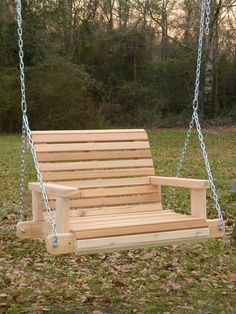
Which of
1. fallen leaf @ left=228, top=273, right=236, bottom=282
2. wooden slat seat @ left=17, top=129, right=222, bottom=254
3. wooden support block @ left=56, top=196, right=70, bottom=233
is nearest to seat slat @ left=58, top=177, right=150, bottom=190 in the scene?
wooden slat seat @ left=17, top=129, right=222, bottom=254

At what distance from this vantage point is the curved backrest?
437cm

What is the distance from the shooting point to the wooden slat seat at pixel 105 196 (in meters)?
3.54

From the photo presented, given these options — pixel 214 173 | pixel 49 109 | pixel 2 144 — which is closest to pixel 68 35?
pixel 49 109

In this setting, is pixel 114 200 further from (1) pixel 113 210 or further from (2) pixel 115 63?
(2) pixel 115 63

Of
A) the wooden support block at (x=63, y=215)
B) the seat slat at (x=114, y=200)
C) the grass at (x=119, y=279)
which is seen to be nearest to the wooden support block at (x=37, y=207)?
the seat slat at (x=114, y=200)

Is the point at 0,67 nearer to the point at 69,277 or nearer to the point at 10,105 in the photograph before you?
the point at 10,105

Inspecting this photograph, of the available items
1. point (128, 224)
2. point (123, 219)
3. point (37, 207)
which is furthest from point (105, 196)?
point (128, 224)

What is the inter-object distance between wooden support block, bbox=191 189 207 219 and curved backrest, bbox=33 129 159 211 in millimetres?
637

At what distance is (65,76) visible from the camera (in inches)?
850

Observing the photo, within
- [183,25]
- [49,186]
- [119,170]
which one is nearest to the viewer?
[49,186]

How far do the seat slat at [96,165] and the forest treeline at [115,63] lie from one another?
649 inches

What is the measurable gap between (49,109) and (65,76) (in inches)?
59.3

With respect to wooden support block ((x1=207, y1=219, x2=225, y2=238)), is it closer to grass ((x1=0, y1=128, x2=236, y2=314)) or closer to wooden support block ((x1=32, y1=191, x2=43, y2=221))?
grass ((x1=0, y1=128, x2=236, y2=314))

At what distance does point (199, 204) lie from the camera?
4105mm
